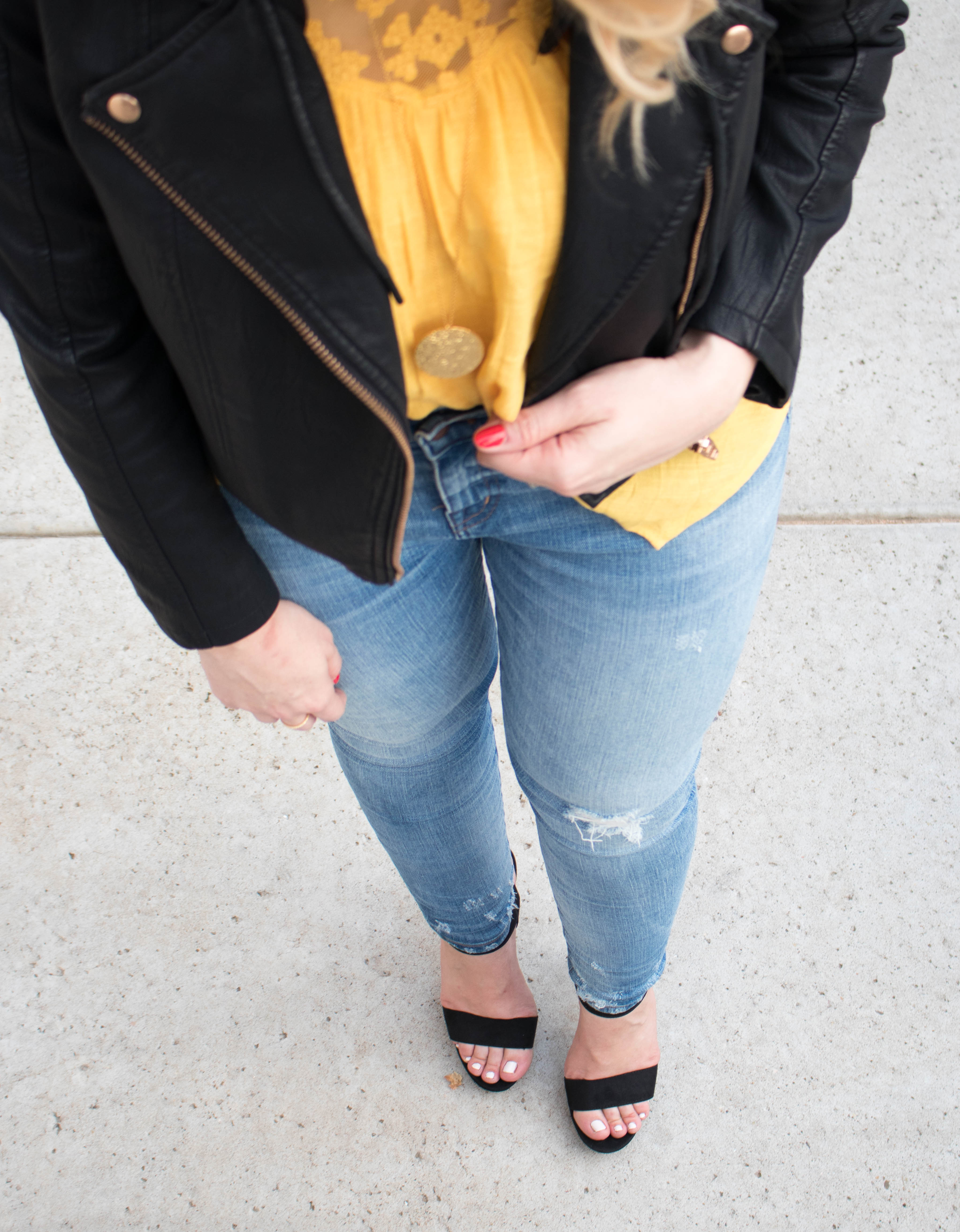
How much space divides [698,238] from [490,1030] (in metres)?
1.17

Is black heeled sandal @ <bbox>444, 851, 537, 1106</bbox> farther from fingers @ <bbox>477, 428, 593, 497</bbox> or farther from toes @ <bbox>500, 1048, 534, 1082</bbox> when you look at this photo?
fingers @ <bbox>477, 428, 593, 497</bbox>

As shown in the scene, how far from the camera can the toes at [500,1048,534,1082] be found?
4.37ft

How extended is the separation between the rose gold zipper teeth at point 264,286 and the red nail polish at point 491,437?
68 mm

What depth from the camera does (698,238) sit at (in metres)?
0.61

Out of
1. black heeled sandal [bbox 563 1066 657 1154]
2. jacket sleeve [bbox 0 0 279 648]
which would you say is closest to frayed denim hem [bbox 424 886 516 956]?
black heeled sandal [bbox 563 1066 657 1154]

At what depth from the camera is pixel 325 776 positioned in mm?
1623

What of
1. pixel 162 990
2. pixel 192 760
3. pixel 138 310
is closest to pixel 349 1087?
pixel 162 990

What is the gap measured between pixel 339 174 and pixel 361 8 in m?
0.12

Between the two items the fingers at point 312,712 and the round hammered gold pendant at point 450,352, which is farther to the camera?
the fingers at point 312,712

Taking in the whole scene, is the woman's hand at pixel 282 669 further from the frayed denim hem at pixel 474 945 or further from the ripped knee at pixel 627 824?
the frayed denim hem at pixel 474 945

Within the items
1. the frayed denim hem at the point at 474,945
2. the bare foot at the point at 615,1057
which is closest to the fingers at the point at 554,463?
the frayed denim hem at the point at 474,945

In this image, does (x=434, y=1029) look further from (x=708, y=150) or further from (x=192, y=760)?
(x=708, y=150)

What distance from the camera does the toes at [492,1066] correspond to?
1.33m

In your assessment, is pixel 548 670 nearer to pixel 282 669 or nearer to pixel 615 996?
pixel 282 669
